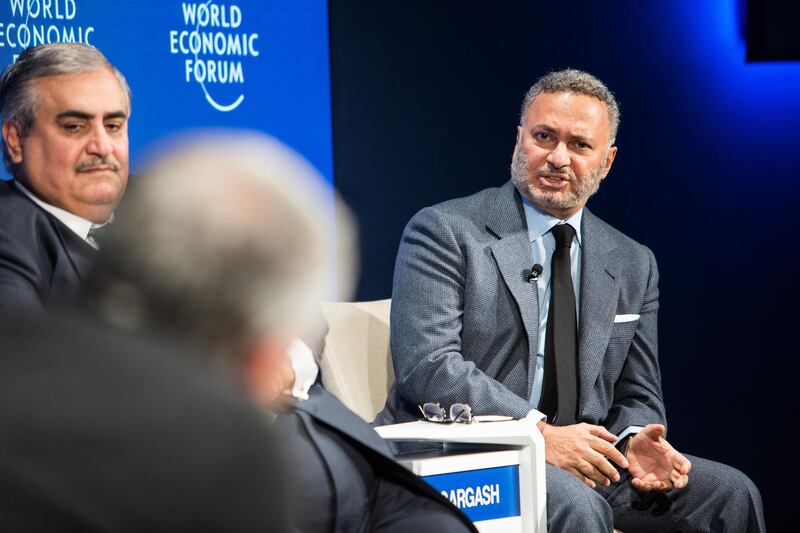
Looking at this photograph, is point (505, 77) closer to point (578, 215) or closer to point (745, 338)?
point (578, 215)

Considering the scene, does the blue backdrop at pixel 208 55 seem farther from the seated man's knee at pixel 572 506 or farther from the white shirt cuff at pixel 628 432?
the seated man's knee at pixel 572 506

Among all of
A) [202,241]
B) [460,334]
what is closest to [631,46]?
[460,334]

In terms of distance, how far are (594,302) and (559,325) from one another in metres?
0.12

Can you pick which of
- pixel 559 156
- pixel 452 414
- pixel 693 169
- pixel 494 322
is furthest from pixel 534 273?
pixel 693 169

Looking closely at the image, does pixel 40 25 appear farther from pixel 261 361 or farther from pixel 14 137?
pixel 261 361

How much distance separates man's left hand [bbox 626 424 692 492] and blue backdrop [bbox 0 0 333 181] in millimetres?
1373

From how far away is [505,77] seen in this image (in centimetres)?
406

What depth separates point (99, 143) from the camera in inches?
88.0

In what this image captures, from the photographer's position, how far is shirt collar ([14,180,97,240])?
2.17 meters

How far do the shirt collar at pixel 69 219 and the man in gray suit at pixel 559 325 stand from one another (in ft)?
3.18

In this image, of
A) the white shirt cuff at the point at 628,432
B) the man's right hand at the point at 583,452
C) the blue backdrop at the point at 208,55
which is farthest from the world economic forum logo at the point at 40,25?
the white shirt cuff at the point at 628,432

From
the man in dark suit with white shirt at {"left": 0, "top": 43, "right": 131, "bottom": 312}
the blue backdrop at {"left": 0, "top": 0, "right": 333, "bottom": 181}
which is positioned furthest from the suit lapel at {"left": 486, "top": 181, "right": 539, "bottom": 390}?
the man in dark suit with white shirt at {"left": 0, "top": 43, "right": 131, "bottom": 312}

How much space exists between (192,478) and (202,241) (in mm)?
428

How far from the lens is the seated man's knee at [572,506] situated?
8.12ft
